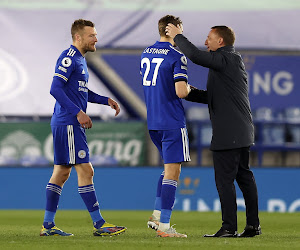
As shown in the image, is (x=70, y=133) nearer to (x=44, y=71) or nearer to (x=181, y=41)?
(x=181, y=41)

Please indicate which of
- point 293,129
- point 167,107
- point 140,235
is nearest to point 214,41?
point 167,107

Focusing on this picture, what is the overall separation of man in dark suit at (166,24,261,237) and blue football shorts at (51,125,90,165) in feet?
3.19

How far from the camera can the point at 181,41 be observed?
19.3ft

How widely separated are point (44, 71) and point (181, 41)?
412 inches

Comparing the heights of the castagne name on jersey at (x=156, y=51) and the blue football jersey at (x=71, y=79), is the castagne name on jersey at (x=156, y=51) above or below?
above

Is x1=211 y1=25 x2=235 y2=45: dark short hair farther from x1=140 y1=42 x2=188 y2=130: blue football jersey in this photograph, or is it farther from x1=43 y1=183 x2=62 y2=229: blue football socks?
x1=43 y1=183 x2=62 y2=229: blue football socks

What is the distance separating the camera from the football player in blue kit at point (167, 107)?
588cm

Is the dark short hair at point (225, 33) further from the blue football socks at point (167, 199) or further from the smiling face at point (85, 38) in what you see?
the blue football socks at point (167, 199)

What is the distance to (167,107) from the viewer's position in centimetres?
597

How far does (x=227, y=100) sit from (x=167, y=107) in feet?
1.45

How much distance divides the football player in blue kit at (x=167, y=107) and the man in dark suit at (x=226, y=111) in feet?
0.38

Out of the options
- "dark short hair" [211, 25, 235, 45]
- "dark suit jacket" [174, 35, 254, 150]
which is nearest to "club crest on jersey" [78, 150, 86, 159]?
"dark suit jacket" [174, 35, 254, 150]

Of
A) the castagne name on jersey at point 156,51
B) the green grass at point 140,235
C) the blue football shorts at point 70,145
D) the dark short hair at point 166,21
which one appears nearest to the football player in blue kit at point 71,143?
the blue football shorts at point 70,145

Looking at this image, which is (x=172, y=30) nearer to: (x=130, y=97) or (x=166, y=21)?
(x=166, y=21)
